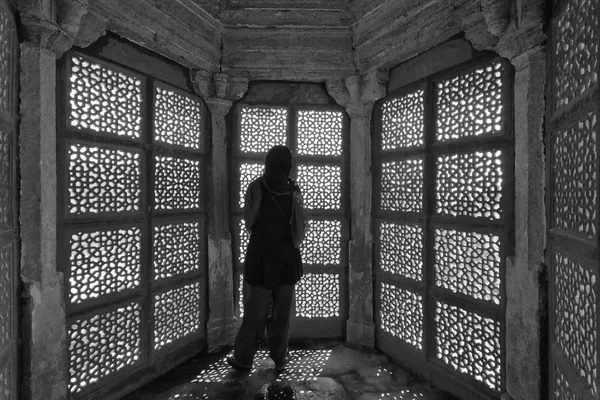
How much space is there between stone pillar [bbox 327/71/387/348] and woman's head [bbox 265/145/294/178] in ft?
3.54

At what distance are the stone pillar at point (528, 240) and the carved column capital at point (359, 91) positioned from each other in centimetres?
141

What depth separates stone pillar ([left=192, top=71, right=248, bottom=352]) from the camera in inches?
145

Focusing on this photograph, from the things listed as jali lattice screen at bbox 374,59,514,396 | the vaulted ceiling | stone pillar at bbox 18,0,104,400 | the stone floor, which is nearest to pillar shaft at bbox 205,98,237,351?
the stone floor

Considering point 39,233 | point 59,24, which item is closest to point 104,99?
point 59,24

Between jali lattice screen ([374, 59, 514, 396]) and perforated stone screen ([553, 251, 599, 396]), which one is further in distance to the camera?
jali lattice screen ([374, 59, 514, 396])

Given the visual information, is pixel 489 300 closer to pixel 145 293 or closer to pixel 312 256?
pixel 312 256

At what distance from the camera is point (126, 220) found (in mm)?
2889

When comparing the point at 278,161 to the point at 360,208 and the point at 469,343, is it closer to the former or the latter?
the point at 360,208

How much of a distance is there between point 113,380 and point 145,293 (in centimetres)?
74

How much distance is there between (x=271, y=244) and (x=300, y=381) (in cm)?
134

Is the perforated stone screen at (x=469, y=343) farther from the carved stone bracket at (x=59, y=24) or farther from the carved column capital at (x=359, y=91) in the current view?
the carved stone bracket at (x=59, y=24)

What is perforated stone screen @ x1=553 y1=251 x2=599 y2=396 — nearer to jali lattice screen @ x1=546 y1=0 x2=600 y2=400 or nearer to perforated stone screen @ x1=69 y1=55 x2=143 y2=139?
jali lattice screen @ x1=546 y1=0 x2=600 y2=400

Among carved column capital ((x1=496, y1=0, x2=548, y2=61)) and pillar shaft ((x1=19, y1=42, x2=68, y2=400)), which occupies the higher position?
carved column capital ((x1=496, y1=0, x2=548, y2=61))

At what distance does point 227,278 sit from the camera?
380 cm
